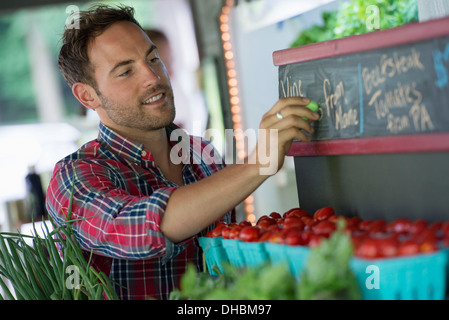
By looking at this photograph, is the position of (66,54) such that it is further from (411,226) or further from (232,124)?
(232,124)

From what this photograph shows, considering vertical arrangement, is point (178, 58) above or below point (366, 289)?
above

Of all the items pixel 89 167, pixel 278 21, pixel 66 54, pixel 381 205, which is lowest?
pixel 381 205

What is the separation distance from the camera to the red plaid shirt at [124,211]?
148 centimetres

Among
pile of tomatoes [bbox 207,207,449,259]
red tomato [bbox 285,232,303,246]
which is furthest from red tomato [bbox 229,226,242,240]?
red tomato [bbox 285,232,303,246]

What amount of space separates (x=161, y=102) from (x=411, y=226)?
1.02m

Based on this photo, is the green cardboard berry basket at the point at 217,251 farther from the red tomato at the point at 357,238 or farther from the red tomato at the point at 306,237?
the red tomato at the point at 357,238

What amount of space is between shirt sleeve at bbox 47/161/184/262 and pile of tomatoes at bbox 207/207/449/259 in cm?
16

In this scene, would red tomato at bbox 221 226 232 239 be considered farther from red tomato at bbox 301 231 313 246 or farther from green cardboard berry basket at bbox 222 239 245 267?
red tomato at bbox 301 231 313 246

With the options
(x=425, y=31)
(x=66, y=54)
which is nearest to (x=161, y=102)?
(x=66, y=54)

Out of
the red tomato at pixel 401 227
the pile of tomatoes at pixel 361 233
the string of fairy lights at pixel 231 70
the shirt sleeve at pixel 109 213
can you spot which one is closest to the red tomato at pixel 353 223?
the pile of tomatoes at pixel 361 233

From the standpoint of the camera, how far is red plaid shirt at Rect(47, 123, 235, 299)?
148 centimetres

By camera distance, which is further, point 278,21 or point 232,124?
point 232,124

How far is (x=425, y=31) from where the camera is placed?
1.14m

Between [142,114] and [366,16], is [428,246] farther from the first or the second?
[366,16]
